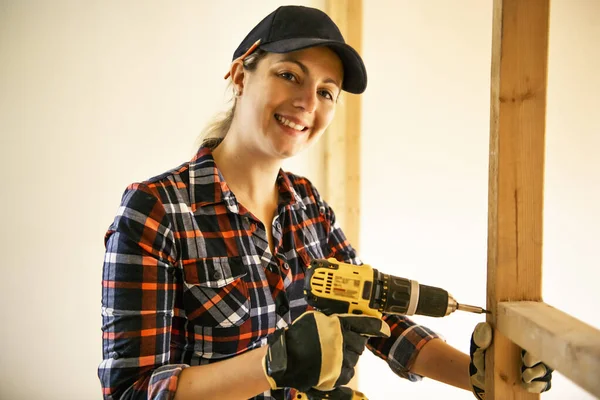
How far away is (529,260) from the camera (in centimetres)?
71

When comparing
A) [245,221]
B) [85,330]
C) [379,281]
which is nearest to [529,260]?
[379,281]

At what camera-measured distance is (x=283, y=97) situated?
101 cm

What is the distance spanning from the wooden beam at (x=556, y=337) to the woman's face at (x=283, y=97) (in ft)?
1.99

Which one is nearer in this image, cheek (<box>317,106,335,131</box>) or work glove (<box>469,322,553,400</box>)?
work glove (<box>469,322,553,400</box>)

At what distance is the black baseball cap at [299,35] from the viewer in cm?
96

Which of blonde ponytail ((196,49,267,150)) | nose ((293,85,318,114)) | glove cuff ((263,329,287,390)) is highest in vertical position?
nose ((293,85,318,114))

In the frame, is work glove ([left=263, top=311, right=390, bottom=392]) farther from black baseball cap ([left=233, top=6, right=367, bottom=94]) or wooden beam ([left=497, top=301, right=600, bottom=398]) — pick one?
black baseball cap ([left=233, top=6, right=367, bottom=94])

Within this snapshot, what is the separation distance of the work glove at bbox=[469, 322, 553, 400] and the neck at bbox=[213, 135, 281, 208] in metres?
0.62

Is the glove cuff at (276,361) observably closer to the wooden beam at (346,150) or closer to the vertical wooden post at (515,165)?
the vertical wooden post at (515,165)

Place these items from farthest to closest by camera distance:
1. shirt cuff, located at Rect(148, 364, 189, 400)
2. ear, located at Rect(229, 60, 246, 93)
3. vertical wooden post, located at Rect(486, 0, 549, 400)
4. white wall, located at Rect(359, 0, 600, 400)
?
white wall, located at Rect(359, 0, 600, 400), ear, located at Rect(229, 60, 246, 93), shirt cuff, located at Rect(148, 364, 189, 400), vertical wooden post, located at Rect(486, 0, 549, 400)

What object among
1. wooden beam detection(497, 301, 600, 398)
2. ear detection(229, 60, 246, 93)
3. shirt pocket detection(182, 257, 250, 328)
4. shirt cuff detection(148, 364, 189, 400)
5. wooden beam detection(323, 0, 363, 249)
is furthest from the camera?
wooden beam detection(323, 0, 363, 249)

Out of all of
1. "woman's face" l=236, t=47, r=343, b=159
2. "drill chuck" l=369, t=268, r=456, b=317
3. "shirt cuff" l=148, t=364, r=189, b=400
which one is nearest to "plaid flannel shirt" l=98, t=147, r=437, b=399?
"shirt cuff" l=148, t=364, r=189, b=400

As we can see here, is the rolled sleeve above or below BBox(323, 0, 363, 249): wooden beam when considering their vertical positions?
below

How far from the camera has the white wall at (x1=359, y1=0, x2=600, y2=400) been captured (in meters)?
2.10
